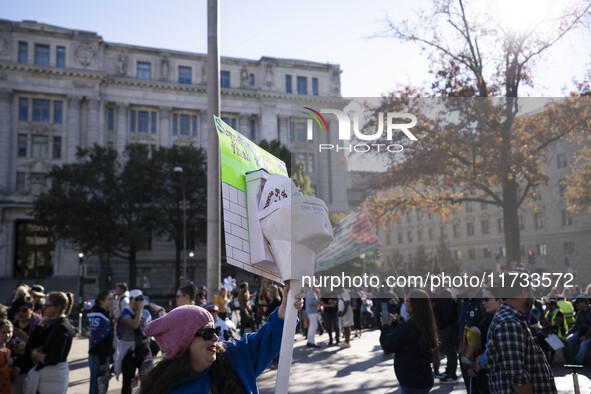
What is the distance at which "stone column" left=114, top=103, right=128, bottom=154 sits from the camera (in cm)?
5331

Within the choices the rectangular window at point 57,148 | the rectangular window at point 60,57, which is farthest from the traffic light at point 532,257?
the rectangular window at point 60,57

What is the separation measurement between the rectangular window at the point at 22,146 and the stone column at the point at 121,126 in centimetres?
848

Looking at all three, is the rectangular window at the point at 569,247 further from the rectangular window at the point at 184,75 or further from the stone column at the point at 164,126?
the rectangular window at the point at 184,75

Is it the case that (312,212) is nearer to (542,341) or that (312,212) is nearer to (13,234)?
(542,341)

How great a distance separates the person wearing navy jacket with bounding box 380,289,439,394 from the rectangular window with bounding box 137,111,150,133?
53.5 m

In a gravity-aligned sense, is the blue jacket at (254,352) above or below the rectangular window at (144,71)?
below

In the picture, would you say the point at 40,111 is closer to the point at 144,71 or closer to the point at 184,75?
the point at 144,71

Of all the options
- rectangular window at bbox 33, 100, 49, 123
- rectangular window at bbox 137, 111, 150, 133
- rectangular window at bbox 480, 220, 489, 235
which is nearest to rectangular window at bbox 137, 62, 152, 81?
rectangular window at bbox 137, 111, 150, 133

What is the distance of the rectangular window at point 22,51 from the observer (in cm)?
5006

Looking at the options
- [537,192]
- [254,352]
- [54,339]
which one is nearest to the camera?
[254,352]

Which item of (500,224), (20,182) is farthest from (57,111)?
(500,224)

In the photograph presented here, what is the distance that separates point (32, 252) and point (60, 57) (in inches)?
788

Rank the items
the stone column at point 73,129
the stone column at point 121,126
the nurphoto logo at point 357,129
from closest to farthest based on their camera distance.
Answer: the nurphoto logo at point 357,129 → the stone column at point 73,129 → the stone column at point 121,126

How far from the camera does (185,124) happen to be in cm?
5662
